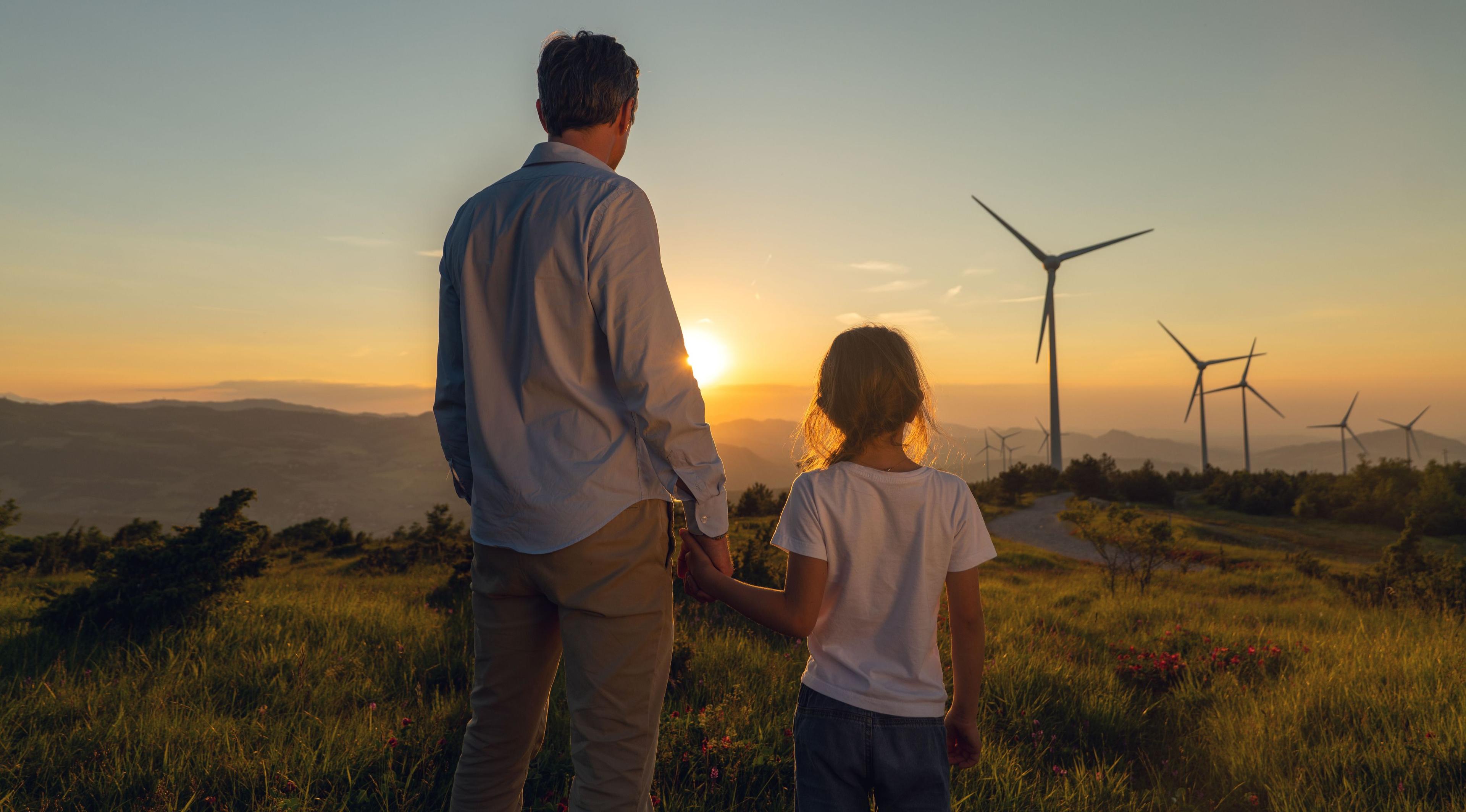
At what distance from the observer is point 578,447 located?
2014mm

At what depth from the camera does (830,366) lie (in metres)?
2.34

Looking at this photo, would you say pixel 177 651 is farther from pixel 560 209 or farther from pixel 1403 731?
pixel 1403 731

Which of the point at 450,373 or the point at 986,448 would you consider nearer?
the point at 450,373

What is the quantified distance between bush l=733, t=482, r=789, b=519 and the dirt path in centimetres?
719

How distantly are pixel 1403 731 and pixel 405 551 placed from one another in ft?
40.8

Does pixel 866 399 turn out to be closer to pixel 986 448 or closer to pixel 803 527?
pixel 803 527

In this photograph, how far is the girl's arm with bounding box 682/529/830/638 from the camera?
2.09m

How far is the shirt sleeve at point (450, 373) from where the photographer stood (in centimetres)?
234

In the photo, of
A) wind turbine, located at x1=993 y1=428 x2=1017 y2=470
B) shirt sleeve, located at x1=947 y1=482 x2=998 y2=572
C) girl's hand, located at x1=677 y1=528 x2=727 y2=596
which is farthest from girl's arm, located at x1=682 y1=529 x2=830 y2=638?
wind turbine, located at x1=993 y1=428 x2=1017 y2=470

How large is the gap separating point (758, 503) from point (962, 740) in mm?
18330

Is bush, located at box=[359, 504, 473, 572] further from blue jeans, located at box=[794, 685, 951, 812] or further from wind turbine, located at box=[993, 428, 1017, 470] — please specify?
wind turbine, located at box=[993, 428, 1017, 470]

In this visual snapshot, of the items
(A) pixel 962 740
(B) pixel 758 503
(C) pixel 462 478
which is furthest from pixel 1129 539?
(C) pixel 462 478

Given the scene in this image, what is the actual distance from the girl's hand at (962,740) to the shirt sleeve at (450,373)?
1674mm

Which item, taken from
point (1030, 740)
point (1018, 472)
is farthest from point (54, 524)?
point (1030, 740)
